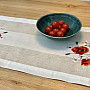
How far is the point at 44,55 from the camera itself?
2.83ft

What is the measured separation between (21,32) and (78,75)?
54 centimetres

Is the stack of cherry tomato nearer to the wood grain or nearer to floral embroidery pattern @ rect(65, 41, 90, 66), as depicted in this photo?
floral embroidery pattern @ rect(65, 41, 90, 66)

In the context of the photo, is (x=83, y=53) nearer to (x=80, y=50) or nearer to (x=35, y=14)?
(x=80, y=50)

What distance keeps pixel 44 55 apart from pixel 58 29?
0.23 meters

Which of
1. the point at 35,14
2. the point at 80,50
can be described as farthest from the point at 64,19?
the point at 35,14

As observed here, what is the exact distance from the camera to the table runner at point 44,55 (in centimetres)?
75

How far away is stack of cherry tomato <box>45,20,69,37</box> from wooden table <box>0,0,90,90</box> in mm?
265

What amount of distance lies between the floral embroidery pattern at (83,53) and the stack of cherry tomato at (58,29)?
0.41 ft

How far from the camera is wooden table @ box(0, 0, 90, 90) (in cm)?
70

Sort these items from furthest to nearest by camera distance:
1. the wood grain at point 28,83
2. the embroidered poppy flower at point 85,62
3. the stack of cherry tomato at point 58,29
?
the stack of cherry tomato at point 58,29, the embroidered poppy flower at point 85,62, the wood grain at point 28,83

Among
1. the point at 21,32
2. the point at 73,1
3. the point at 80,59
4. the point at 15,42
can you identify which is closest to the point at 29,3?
the point at 73,1

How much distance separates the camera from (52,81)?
28.5 inches

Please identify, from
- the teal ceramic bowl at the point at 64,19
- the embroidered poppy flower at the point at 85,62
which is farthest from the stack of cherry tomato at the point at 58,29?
the embroidered poppy flower at the point at 85,62

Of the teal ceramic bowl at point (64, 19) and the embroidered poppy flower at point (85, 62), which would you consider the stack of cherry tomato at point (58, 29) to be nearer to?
the teal ceramic bowl at point (64, 19)
